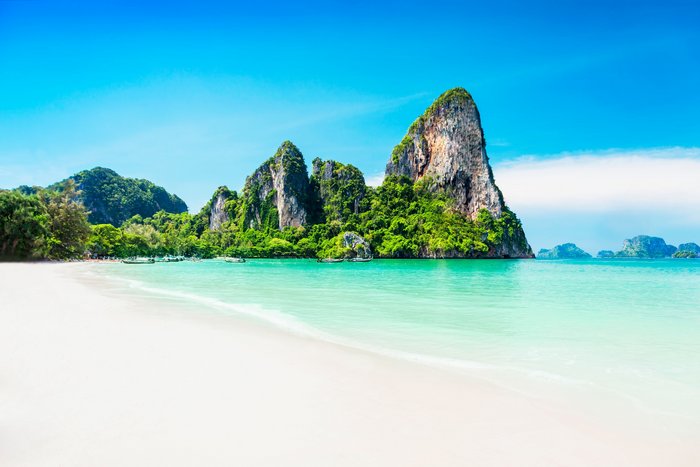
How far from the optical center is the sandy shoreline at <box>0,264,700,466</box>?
3324 millimetres

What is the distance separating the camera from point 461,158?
109 m

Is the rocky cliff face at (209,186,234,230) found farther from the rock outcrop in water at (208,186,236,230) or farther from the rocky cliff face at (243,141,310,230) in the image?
the rocky cliff face at (243,141,310,230)

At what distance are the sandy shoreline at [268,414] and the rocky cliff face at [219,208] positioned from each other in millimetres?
134529

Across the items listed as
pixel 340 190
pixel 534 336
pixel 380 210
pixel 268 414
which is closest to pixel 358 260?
pixel 380 210

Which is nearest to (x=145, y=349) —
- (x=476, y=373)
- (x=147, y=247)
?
(x=476, y=373)

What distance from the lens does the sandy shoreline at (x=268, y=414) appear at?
3.32m

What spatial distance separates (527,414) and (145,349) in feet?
19.5

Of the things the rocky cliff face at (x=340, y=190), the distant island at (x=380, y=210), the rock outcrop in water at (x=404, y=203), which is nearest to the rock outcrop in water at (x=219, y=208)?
the distant island at (x=380, y=210)

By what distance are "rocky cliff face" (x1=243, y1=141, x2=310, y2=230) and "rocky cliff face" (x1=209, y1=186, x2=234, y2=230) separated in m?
14.1

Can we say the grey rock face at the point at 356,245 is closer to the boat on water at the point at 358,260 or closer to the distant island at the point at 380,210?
the distant island at the point at 380,210

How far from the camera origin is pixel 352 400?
4668 millimetres

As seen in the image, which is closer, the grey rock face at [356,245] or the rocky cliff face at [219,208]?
the grey rock face at [356,245]

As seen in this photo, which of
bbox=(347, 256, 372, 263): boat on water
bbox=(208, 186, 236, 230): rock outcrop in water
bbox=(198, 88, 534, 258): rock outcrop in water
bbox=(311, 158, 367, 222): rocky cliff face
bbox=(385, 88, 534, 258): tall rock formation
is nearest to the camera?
bbox=(347, 256, 372, 263): boat on water

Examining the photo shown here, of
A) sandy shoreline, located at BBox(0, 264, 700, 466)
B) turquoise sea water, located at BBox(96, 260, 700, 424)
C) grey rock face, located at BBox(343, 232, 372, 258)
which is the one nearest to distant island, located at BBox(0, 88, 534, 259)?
grey rock face, located at BBox(343, 232, 372, 258)
